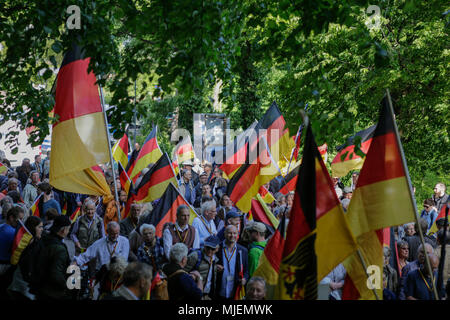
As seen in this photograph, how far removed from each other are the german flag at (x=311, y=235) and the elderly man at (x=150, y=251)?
9.27 ft

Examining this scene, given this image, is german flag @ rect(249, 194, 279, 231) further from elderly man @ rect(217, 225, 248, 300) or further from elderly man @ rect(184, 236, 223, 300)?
elderly man @ rect(184, 236, 223, 300)

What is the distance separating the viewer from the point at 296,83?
6.29 meters

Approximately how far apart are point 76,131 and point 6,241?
198 cm

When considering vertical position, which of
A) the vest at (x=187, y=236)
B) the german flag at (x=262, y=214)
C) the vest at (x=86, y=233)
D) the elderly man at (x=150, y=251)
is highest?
the german flag at (x=262, y=214)

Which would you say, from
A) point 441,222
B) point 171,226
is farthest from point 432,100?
point 171,226

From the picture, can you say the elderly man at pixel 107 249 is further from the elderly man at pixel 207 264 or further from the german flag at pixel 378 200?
the german flag at pixel 378 200

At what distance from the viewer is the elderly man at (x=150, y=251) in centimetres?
741

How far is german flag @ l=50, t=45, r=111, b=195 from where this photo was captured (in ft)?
28.4

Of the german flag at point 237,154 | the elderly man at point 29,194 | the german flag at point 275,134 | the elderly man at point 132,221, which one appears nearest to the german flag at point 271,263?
the elderly man at point 132,221

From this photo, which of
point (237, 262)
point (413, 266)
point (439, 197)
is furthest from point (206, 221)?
point (439, 197)

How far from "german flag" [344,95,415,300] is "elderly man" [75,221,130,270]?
3452 mm

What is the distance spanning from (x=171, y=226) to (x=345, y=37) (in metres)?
9.44

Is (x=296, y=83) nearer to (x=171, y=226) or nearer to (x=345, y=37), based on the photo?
(x=171, y=226)

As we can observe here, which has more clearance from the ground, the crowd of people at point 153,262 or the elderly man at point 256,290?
the crowd of people at point 153,262
